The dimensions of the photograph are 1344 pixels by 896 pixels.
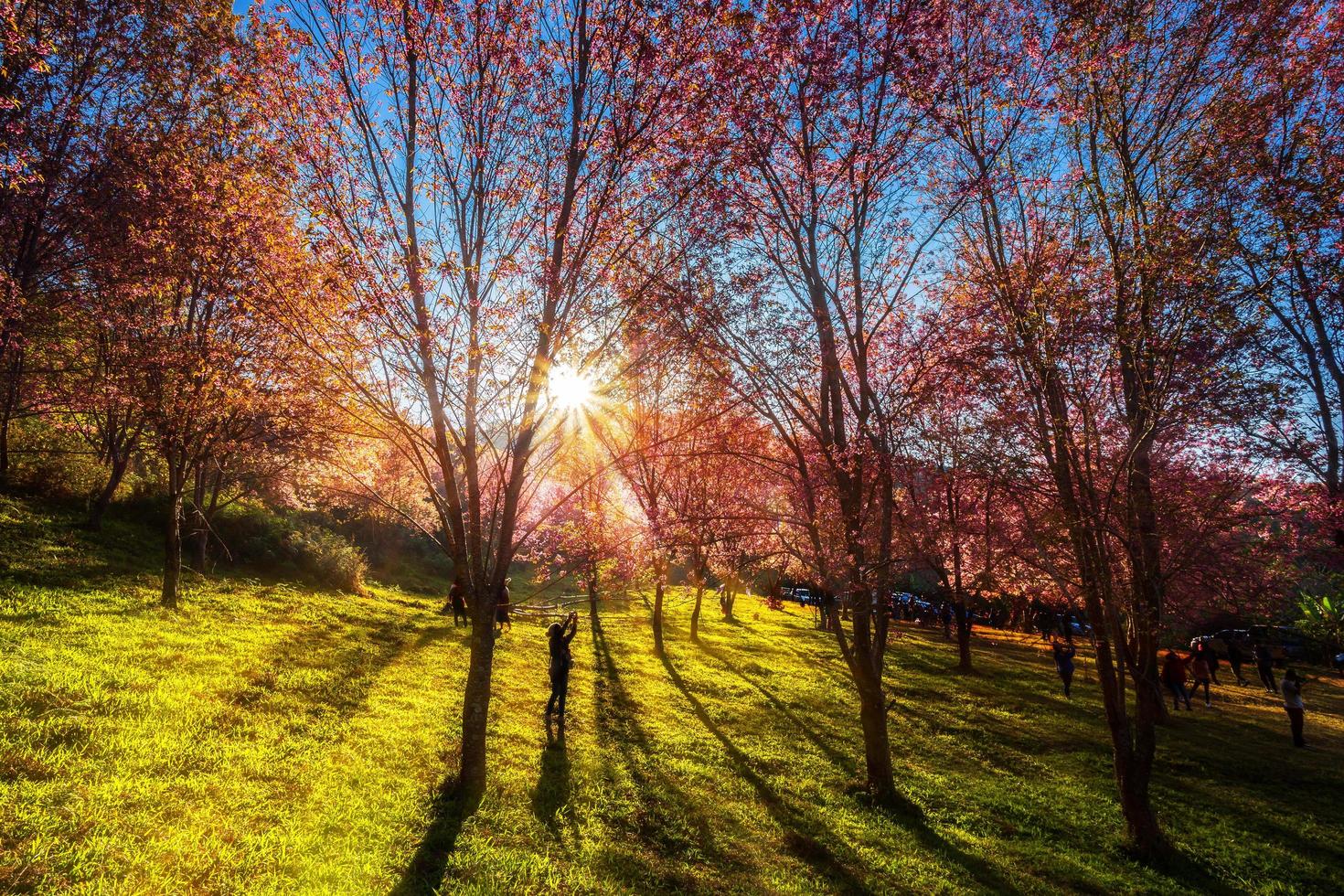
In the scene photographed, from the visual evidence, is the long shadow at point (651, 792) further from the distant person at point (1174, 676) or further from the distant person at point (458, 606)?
the distant person at point (1174, 676)

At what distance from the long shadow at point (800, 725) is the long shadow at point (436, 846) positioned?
23.6ft

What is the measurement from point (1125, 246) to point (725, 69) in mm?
6729

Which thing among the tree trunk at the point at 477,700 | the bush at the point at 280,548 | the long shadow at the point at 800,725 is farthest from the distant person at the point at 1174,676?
the bush at the point at 280,548

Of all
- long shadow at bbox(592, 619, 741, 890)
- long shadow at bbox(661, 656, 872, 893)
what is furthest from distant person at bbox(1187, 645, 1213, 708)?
long shadow at bbox(592, 619, 741, 890)

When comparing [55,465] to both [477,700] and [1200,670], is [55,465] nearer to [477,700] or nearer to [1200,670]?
[477,700]

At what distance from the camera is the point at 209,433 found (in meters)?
13.9

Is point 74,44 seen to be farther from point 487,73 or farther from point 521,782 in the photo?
point 521,782

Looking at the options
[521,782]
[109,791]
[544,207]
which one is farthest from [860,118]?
[109,791]

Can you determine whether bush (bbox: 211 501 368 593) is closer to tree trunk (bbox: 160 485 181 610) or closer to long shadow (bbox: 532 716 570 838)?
tree trunk (bbox: 160 485 181 610)

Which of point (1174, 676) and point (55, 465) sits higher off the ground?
point (55, 465)

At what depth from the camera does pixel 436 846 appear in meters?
6.32

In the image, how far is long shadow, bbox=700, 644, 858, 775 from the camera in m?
11.5

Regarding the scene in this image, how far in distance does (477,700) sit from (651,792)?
10.1 feet

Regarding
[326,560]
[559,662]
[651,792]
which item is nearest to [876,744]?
[651,792]
